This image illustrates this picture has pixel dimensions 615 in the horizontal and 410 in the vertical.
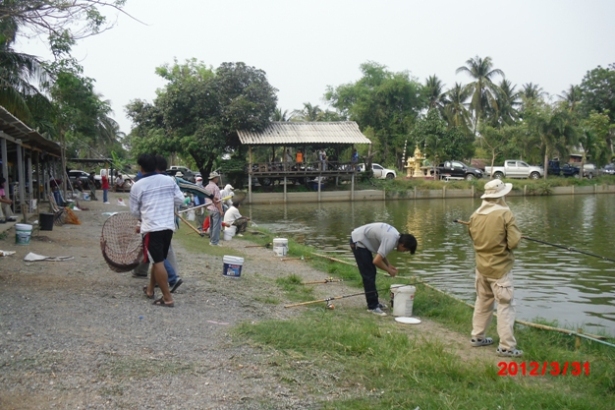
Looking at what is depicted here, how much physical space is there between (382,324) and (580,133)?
139 feet

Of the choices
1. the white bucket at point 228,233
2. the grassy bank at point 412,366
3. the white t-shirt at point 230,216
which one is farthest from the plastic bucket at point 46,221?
the grassy bank at point 412,366

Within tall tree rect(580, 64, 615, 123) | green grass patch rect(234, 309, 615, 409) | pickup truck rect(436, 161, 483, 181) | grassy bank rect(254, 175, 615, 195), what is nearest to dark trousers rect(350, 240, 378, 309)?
green grass patch rect(234, 309, 615, 409)

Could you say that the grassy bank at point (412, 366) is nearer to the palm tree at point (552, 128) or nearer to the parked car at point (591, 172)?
the palm tree at point (552, 128)

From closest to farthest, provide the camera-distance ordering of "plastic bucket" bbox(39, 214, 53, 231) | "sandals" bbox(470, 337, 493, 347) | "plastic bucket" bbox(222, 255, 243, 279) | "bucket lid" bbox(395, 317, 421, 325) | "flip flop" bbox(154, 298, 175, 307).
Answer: "sandals" bbox(470, 337, 493, 347) → "flip flop" bbox(154, 298, 175, 307) → "bucket lid" bbox(395, 317, 421, 325) → "plastic bucket" bbox(222, 255, 243, 279) → "plastic bucket" bbox(39, 214, 53, 231)

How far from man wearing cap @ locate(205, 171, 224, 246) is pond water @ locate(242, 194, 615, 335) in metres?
3.35

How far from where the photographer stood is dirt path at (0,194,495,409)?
13.6 feet

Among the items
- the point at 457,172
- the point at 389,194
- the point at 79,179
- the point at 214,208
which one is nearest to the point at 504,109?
the point at 457,172

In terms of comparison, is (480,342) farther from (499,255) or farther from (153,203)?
(153,203)

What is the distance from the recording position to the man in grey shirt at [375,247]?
23.0 feet

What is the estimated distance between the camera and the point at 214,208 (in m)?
13.0

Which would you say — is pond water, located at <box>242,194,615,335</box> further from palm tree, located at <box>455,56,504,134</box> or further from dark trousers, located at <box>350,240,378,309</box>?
palm tree, located at <box>455,56,504,134</box>

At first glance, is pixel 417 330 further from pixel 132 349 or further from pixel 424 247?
pixel 424 247

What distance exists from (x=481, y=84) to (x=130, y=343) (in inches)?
2206

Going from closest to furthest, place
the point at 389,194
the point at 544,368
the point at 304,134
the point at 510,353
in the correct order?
the point at 544,368
the point at 510,353
the point at 304,134
the point at 389,194
